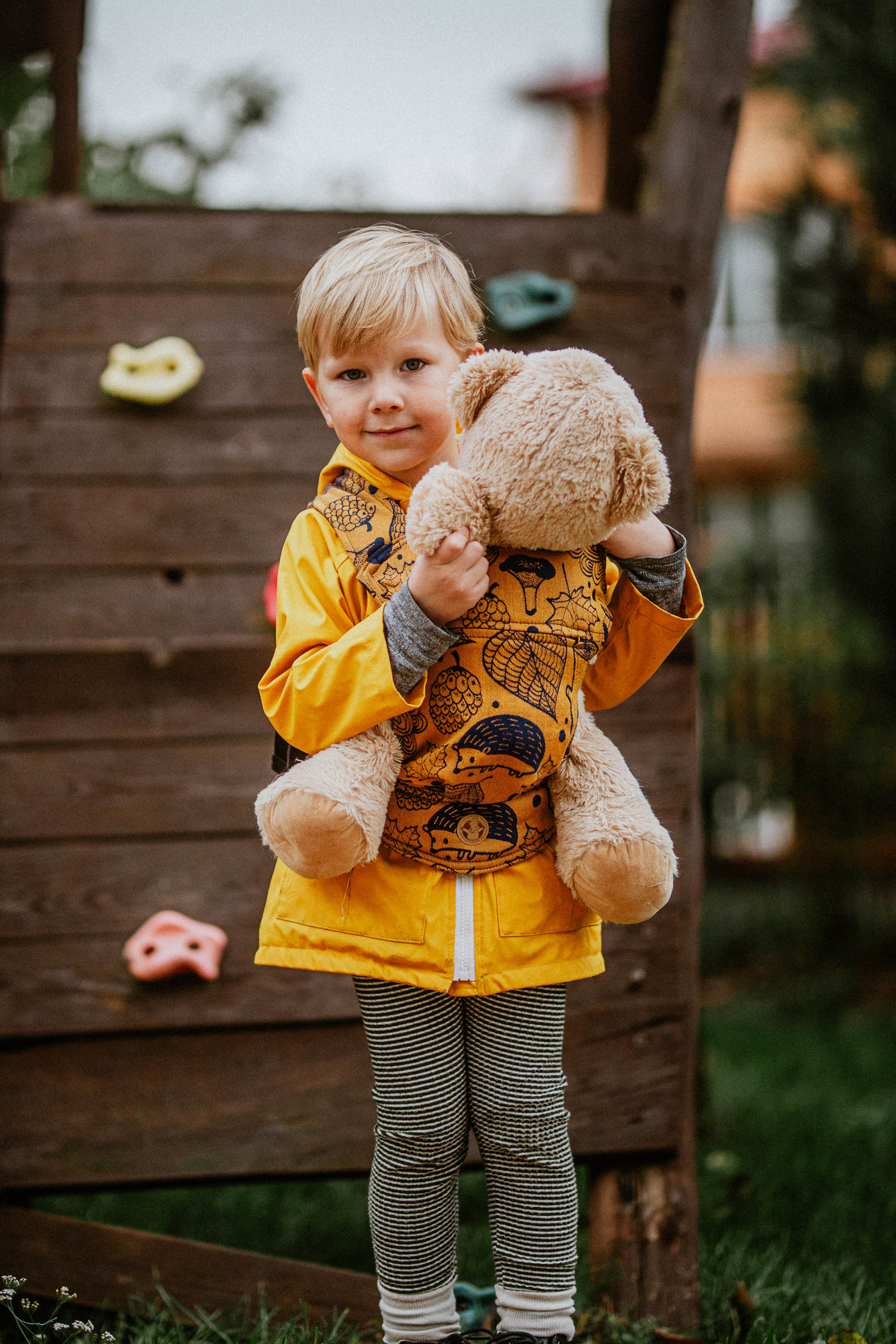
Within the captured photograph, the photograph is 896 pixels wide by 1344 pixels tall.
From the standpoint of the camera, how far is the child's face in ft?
4.79

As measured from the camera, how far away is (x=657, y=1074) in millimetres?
2234

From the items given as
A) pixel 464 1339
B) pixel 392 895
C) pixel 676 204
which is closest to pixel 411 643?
pixel 392 895

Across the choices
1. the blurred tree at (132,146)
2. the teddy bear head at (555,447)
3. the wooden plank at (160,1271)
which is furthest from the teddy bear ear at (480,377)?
the blurred tree at (132,146)

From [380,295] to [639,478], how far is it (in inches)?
15.6

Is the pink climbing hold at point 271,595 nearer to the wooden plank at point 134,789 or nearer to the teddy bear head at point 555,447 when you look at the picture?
the wooden plank at point 134,789

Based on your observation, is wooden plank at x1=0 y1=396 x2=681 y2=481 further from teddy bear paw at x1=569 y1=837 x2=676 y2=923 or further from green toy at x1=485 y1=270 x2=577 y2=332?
teddy bear paw at x1=569 y1=837 x2=676 y2=923

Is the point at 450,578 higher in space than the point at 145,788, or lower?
higher

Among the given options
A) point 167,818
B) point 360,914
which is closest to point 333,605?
point 360,914

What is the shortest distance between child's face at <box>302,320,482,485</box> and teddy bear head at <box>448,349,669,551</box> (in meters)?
0.12

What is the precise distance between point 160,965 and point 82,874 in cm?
24

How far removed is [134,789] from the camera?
2.32 m

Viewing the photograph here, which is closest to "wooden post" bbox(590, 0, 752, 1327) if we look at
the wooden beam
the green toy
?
the wooden beam

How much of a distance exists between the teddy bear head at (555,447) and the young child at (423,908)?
11 centimetres

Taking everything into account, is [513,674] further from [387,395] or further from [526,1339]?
[526,1339]
